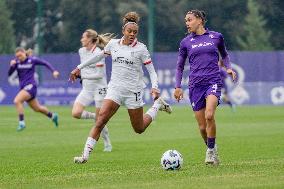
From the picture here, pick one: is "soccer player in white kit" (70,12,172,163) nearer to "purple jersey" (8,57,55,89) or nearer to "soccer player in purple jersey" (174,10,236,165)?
"soccer player in purple jersey" (174,10,236,165)

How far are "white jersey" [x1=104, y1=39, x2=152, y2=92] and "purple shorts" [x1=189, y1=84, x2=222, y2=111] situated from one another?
40.2 inches

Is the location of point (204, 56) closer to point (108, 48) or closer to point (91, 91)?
point (108, 48)

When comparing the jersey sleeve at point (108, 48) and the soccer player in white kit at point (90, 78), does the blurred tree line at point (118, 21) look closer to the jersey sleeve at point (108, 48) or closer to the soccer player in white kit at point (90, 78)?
the soccer player in white kit at point (90, 78)

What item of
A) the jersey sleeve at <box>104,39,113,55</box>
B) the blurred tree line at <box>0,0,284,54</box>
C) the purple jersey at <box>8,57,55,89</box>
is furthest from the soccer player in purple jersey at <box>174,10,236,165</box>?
the blurred tree line at <box>0,0,284,54</box>

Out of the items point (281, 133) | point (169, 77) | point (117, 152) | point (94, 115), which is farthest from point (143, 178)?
point (169, 77)

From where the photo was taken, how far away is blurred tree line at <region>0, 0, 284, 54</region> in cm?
5469

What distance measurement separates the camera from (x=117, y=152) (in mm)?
17688

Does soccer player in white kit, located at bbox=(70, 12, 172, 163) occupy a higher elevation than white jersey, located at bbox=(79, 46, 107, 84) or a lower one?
lower

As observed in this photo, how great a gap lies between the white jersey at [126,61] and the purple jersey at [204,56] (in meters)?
0.80

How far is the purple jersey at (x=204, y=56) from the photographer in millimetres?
13844

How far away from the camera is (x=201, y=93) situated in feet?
45.5

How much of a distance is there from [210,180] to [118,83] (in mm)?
3384

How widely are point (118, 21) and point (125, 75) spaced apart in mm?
46395

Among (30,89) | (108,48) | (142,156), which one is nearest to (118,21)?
(30,89)
